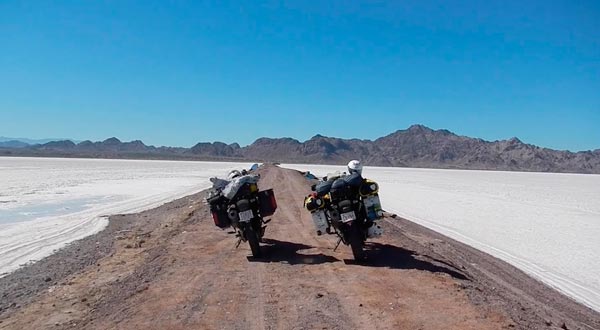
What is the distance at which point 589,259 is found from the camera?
12727 millimetres

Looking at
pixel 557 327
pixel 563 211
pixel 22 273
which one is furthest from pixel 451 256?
pixel 563 211

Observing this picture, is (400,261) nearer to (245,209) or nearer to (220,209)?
(245,209)

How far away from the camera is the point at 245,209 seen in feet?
27.4

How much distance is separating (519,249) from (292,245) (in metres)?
7.50

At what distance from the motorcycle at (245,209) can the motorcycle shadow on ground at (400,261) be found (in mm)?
1682

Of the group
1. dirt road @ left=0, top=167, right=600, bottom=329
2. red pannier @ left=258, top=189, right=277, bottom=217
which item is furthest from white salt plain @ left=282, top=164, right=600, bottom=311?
red pannier @ left=258, top=189, right=277, bottom=217

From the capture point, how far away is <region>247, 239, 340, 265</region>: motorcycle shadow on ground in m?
8.11

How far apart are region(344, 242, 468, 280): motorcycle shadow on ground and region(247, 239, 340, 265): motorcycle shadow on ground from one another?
52 cm

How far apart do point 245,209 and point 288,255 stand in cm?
116

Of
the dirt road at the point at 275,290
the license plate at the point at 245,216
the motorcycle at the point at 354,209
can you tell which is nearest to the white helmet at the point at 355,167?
the motorcycle at the point at 354,209

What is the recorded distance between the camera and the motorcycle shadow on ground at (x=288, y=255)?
811 centimetres

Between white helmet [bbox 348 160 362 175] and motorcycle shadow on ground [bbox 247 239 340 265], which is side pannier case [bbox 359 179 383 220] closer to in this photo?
white helmet [bbox 348 160 362 175]

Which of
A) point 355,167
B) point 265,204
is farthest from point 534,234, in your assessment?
point 265,204

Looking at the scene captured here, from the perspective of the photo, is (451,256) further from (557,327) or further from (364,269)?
(557,327)
